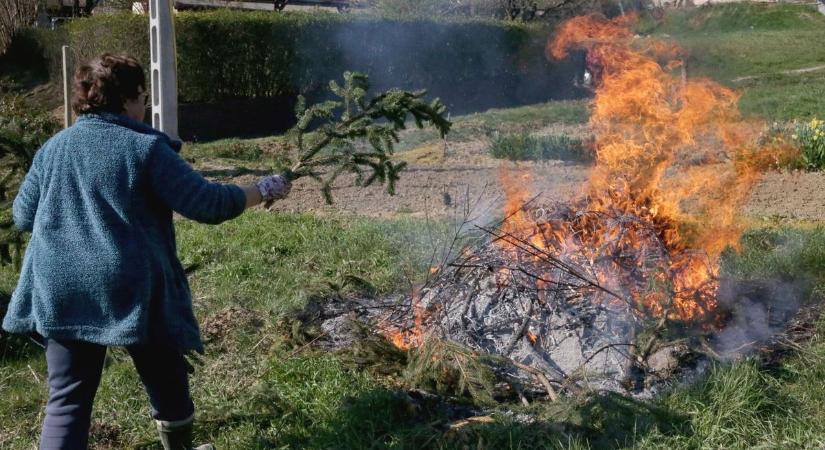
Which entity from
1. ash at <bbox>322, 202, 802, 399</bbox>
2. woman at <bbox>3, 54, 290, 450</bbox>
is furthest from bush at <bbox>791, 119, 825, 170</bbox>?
woman at <bbox>3, 54, 290, 450</bbox>

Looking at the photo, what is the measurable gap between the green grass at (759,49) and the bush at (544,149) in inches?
171

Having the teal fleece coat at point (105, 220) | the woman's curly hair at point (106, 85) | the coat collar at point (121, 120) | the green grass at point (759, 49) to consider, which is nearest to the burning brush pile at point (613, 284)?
the teal fleece coat at point (105, 220)

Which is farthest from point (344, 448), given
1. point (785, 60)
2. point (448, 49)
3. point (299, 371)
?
point (785, 60)

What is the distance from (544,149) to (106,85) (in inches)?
340

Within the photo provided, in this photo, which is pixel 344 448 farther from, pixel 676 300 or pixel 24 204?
pixel 676 300

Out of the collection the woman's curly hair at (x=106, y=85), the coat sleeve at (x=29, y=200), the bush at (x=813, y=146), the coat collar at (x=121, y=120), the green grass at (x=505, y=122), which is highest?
the woman's curly hair at (x=106, y=85)

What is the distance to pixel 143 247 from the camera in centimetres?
311

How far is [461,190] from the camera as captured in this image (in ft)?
31.5

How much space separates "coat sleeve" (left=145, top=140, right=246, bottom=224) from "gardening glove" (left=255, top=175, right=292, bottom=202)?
11.7 inches

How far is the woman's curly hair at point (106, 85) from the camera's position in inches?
122

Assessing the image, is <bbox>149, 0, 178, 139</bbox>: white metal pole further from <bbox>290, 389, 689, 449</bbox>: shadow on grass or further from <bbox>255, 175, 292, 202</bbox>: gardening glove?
<bbox>290, 389, 689, 449</bbox>: shadow on grass

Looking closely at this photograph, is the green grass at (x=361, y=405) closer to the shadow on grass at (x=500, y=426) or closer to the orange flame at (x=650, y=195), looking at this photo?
the shadow on grass at (x=500, y=426)

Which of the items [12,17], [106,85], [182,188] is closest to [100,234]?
[182,188]

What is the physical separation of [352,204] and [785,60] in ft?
58.2
